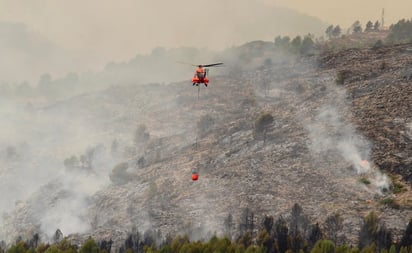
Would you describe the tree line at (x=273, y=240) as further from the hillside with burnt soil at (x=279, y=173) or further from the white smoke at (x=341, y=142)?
the white smoke at (x=341, y=142)

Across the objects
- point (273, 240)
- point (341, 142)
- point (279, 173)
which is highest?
point (341, 142)

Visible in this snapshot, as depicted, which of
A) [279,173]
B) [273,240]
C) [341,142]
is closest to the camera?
[273,240]

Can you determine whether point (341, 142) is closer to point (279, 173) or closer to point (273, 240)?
point (279, 173)

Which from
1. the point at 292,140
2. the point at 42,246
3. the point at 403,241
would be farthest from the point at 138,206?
the point at 403,241

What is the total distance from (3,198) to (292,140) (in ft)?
301

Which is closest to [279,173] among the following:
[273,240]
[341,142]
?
[341,142]

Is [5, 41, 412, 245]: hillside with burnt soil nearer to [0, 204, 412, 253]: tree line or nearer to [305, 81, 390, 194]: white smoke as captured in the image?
[305, 81, 390, 194]: white smoke

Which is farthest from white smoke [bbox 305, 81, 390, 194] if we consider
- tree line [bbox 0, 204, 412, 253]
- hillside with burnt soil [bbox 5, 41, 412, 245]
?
tree line [bbox 0, 204, 412, 253]

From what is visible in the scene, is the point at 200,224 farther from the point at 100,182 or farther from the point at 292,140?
the point at 100,182

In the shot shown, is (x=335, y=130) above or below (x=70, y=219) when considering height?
above

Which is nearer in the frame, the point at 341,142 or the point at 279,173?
the point at 279,173

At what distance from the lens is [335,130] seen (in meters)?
153

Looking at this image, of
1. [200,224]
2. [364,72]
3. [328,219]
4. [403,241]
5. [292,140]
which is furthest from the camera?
[364,72]

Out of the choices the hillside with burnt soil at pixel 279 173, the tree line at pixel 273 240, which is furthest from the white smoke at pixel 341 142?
the tree line at pixel 273 240
